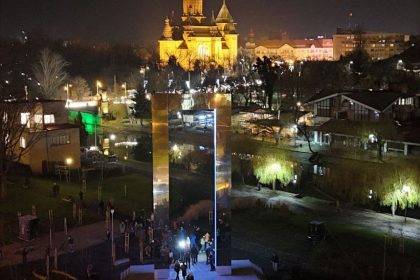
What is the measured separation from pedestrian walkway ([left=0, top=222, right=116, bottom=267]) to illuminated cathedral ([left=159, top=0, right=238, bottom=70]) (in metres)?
54.4

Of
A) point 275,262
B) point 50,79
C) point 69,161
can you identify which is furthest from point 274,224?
point 50,79

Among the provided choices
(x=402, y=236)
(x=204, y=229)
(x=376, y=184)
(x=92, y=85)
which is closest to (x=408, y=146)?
(x=376, y=184)

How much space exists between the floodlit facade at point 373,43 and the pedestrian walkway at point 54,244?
251ft

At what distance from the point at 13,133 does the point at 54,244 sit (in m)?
8.66

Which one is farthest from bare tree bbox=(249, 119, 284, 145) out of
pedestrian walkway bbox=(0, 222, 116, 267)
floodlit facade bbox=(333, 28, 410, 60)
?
floodlit facade bbox=(333, 28, 410, 60)

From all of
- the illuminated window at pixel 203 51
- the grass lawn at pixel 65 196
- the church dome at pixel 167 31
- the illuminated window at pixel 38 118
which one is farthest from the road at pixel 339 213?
the church dome at pixel 167 31

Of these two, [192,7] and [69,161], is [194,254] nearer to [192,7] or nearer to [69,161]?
[69,161]

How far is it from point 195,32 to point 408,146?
4900cm

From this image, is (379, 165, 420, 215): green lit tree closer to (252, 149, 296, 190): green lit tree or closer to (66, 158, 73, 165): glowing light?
(252, 149, 296, 190): green lit tree

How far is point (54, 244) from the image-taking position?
1609 centimetres

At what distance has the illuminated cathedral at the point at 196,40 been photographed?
72625mm

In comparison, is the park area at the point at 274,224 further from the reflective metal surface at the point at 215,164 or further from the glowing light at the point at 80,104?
the glowing light at the point at 80,104

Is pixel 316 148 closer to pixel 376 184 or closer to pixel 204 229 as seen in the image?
pixel 376 184

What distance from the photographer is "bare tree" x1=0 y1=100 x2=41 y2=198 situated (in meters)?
22.0
